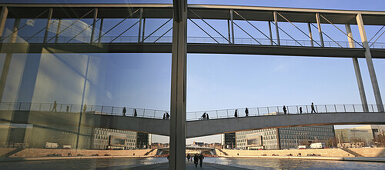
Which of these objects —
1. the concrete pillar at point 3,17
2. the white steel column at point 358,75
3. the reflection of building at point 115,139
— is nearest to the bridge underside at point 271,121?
the white steel column at point 358,75

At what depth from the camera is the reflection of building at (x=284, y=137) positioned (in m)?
89.9

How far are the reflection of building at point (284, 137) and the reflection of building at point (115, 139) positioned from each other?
9453 centimetres

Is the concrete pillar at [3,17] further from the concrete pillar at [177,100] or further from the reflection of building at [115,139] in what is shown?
the concrete pillar at [177,100]

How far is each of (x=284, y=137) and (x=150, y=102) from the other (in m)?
98.5

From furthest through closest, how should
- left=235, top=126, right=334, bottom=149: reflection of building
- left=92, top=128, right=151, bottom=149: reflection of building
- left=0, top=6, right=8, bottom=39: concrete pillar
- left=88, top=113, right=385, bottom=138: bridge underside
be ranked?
left=235, top=126, right=334, bottom=149: reflection of building
left=88, top=113, right=385, bottom=138: bridge underside
left=92, top=128, right=151, bottom=149: reflection of building
left=0, top=6, right=8, bottom=39: concrete pillar

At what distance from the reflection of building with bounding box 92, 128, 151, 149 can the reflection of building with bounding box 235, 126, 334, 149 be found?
9453cm

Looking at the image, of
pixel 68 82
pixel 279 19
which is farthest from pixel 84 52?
pixel 279 19

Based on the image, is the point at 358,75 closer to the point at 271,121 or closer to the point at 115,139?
the point at 271,121

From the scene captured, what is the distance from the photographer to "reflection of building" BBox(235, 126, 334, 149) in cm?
8994

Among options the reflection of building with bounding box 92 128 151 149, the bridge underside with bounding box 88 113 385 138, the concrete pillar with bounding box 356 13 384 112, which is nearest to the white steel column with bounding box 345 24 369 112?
the concrete pillar with bounding box 356 13 384 112

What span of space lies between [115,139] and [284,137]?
326 ft

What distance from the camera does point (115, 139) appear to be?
111 centimetres

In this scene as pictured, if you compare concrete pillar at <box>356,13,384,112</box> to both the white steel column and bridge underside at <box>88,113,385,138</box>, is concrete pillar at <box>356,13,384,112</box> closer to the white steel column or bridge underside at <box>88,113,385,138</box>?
the white steel column

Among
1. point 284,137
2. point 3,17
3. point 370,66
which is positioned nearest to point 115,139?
point 3,17
